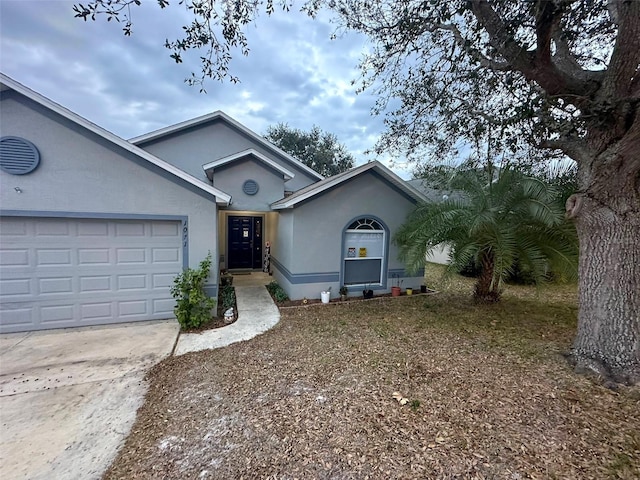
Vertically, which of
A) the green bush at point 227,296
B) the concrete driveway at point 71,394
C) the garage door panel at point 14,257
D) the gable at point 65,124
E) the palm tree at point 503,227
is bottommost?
the concrete driveway at point 71,394

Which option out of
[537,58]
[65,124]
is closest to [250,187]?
[65,124]

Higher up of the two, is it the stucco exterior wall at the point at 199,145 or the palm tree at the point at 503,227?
the stucco exterior wall at the point at 199,145

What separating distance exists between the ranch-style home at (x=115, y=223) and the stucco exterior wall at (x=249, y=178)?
0.52 meters

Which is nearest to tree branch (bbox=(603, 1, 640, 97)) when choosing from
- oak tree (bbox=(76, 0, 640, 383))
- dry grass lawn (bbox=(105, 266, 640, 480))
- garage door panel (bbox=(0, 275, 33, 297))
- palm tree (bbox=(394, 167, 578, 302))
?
oak tree (bbox=(76, 0, 640, 383))

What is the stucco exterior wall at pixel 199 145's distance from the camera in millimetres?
11234

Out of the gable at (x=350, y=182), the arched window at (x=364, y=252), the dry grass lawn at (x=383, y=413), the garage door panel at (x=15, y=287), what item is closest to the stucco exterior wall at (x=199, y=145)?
the gable at (x=350, y=182)

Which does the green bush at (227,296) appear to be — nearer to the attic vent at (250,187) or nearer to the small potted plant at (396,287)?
the attic vent at (250,187)

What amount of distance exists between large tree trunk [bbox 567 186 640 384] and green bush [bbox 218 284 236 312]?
7.63m

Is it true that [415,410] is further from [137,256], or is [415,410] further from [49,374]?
[137,256]

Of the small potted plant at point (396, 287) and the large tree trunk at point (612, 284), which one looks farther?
the small potted plant at point (396, 287)

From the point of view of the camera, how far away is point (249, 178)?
9.66 m

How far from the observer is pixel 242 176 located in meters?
9.59

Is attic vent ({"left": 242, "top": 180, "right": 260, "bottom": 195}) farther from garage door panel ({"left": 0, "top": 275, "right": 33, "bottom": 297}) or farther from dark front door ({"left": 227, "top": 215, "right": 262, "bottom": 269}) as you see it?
garage door panel ({"left": 0, "top": 275, "right": 33, "bottom": 297})

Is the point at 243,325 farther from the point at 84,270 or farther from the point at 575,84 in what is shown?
the point at 575,84
